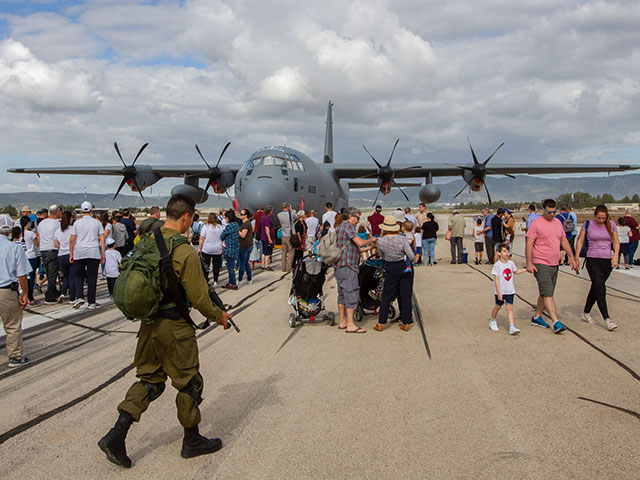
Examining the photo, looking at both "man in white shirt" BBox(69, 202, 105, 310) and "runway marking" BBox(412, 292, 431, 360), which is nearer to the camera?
Answer: "runway marking" BBox(412, 292, 431, 360)

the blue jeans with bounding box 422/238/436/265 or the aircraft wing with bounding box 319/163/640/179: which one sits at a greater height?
the aircraft wing with bounding box 319/163/640/179

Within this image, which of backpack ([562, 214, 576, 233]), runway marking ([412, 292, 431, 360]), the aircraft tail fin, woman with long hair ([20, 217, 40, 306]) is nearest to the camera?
runway marking ([412, 292, 431, 360])

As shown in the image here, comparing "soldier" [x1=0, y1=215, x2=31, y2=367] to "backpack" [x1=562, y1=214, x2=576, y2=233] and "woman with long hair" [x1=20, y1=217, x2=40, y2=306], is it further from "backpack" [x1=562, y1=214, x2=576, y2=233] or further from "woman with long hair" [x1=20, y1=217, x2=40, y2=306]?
"backpack" [x1=562, y1=214, x2=576, y2=233]

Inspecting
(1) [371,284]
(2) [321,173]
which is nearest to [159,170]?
(2) [321,173]

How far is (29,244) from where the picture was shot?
995 centimetres

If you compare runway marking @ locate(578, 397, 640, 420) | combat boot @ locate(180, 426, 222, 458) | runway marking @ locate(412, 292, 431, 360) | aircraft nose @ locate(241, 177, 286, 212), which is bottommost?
runway marking @ locate(412, 292, 431, 360)

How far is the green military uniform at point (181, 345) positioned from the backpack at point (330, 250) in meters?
3.50

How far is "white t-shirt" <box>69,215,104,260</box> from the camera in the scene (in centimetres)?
834

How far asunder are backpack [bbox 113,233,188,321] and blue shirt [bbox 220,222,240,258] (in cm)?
714

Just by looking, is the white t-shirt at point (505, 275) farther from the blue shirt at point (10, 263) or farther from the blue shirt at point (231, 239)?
the blue shirt at point (10, 263)

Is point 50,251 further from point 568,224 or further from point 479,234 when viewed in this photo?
point 568,224

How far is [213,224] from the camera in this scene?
10.6 m

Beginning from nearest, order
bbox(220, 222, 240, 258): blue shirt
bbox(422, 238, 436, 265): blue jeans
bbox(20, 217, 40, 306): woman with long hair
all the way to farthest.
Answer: bbox(20, 217, 40, 306): woman with long hair
bbox(220, 222, 240, 258): blue shirt
bbox(422, 238, 436, 265): blue jeans

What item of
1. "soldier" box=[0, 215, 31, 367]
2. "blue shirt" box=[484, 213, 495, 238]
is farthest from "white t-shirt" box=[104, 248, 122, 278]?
"blue shirt" box=[484, 213, 495, 238]
